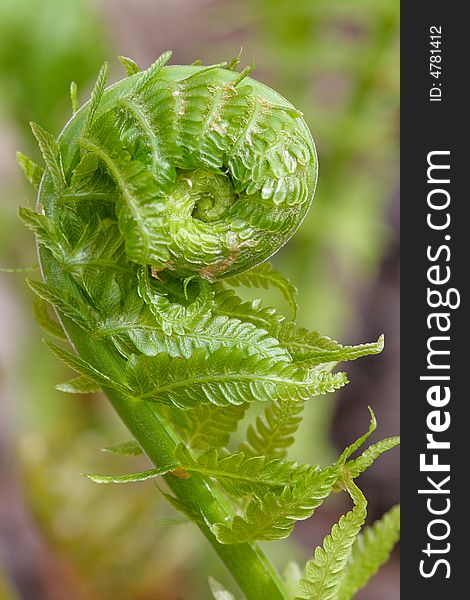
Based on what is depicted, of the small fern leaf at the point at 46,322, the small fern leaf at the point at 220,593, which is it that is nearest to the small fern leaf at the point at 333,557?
the small fern leaf at the point at 220,593

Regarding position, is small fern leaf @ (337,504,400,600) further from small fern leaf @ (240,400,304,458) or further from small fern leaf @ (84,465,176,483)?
small fern leaf @ (84,465,176,483)

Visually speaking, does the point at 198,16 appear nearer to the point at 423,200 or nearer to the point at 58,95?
the point at 58,95

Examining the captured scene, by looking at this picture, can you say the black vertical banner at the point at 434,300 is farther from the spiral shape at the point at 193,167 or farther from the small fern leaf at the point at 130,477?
the spiral shape at the point at 193,167

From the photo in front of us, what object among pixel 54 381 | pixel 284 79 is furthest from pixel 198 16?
pixel 54 381

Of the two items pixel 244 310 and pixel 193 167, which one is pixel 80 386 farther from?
pixel 193 167

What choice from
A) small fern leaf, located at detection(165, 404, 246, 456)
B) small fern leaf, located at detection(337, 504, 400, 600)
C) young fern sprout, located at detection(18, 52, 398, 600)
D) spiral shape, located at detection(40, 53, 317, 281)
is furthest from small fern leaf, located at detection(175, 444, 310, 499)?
small fern leaf, located at detection(337, 504, 400, 600)
